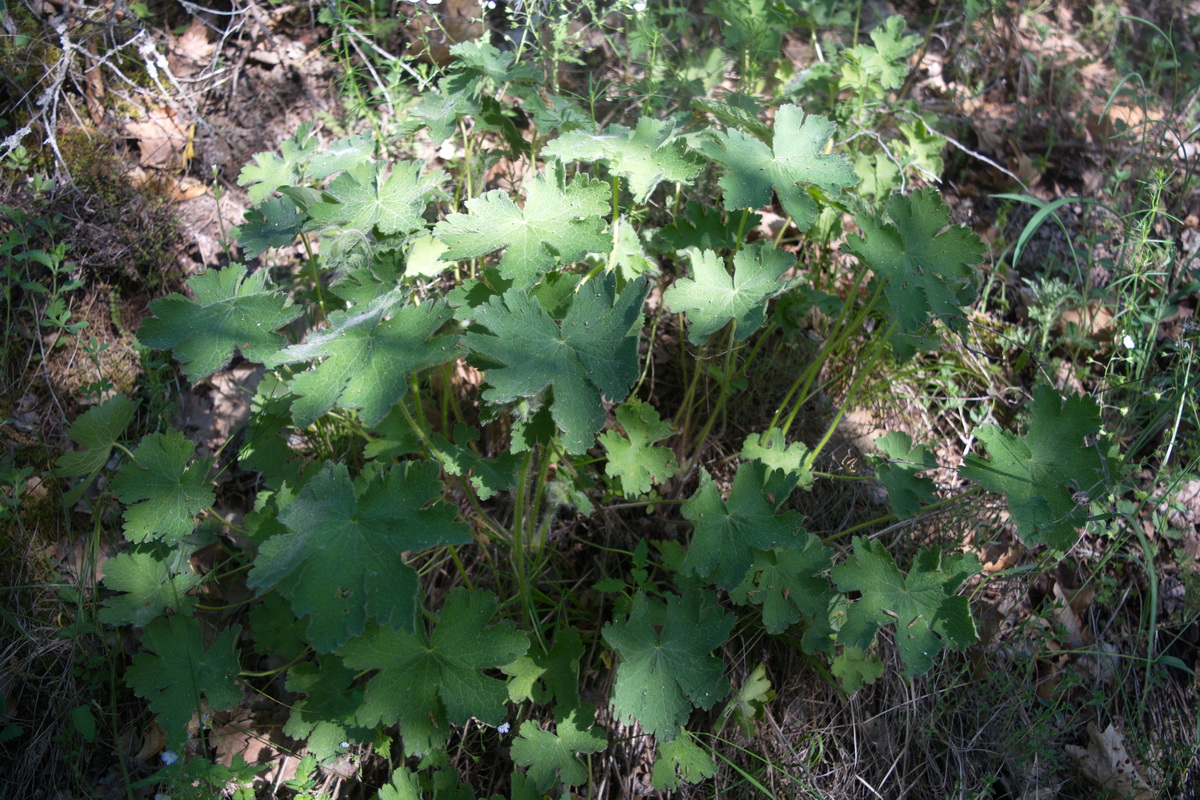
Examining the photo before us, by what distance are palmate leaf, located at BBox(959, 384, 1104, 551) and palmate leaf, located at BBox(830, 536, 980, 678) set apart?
0.66 feet

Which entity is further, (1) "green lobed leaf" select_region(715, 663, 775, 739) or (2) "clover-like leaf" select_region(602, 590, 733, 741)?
(1) "green lobed leaf" select_region(715, 663, 775, 739)

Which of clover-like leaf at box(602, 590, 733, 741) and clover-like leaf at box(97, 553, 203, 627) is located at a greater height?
clover-like leaf at box(97, 553, 203, 627)

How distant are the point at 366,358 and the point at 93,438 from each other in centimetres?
107

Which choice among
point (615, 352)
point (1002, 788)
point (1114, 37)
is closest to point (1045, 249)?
point (1114, 37)

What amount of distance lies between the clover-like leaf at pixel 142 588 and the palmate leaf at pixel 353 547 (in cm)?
76

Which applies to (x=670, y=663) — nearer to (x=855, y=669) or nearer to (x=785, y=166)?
(x=855, y=669)

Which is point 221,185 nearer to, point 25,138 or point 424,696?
point 25,138

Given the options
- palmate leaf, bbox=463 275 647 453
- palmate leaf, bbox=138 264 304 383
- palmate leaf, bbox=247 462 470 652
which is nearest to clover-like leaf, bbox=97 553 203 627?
palmate leaf, bbox=138 264 304 383

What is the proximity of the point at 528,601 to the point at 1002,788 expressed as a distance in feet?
5.16

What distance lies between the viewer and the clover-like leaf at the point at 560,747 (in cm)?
190

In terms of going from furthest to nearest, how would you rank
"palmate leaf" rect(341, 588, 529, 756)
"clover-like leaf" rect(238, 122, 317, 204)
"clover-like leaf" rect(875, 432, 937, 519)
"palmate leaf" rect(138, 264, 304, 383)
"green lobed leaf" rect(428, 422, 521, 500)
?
"clover-like leaf" rect(238, 122, 317, 204)
"clover-like leaf" rect(875, 432, 937, 519)
"green lobed leaf" rect(428, 422, 521, 500)
"palmate leaf" rect(138, 264, 304, 383)
"palmate leaf" rect(341, 588, 529, 756)

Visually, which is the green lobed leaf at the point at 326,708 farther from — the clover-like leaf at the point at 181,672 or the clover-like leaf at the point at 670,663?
the clover-like leaf at the point at 670,663

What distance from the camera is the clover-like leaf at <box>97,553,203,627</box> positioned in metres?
2.02

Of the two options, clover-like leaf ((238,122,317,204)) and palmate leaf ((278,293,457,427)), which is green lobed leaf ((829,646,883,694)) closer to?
palmate leaf ((278,293,457,427))
